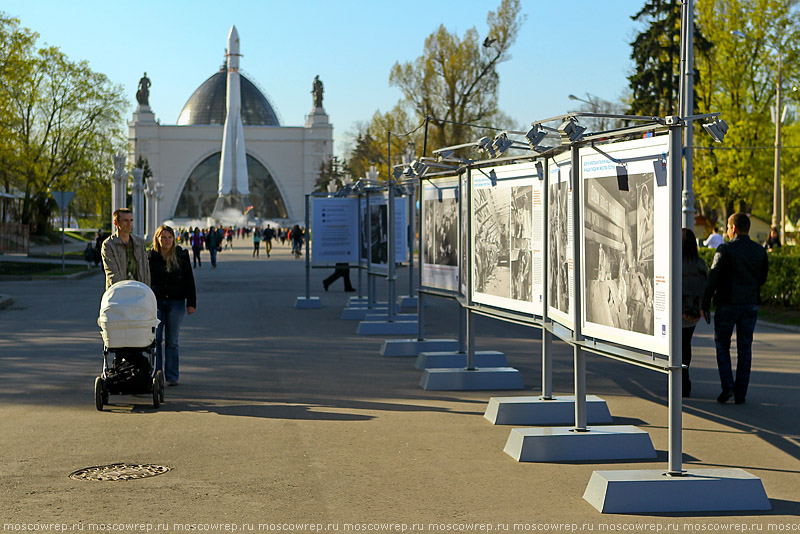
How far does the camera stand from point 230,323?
1936 cm

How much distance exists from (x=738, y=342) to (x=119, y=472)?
6.29 metres

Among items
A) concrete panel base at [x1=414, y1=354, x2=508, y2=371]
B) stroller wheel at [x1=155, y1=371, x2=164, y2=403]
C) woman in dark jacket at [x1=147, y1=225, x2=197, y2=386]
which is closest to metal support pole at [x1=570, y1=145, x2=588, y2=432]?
stroller wheel at [x1=155, y1=371, x2=164, y2=403]

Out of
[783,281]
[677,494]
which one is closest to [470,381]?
[677,494]

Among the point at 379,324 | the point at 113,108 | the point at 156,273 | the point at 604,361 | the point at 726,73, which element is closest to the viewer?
the point at 156,273

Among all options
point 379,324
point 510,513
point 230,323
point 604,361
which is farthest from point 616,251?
point 230,323

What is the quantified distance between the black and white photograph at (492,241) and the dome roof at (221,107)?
6731 inches

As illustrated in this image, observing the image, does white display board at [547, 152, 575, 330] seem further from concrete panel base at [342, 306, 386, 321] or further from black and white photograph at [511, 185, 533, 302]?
concrete panel base at [342, 306, 386, 321]

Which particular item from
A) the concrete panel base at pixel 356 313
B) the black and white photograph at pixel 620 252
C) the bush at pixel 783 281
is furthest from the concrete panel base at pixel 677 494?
the bush at pixel 783 281

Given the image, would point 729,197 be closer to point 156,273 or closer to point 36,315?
point 36,315

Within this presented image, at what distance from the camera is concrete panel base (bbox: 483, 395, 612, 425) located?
9.23m

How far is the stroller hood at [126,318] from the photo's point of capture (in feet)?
33.0

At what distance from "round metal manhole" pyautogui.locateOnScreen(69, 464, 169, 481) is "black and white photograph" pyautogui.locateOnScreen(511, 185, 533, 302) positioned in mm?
3688

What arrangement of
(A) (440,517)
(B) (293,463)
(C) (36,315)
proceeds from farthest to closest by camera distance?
(C) (36,315)
(B) (293,463)
(A) (440,517)

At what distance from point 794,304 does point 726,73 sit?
82.6ft
